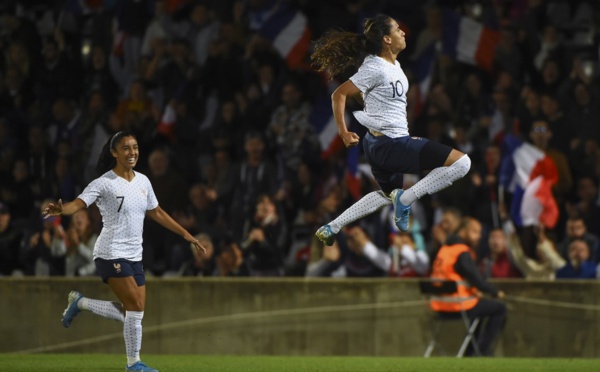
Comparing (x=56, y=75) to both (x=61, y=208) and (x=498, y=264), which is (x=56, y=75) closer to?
(x=498, y=264)

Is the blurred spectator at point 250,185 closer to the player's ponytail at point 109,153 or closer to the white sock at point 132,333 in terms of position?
the player's ponytail at point 109,153

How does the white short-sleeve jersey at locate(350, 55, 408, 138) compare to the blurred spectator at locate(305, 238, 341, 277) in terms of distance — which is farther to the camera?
the blurred spectator at locate(305, 238, 341, 277)

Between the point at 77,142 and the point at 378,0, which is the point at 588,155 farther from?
the point at 77,142

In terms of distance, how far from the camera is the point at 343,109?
11.1 m

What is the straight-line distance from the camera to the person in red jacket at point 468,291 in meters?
15.4

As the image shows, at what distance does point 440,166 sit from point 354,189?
6.04 m

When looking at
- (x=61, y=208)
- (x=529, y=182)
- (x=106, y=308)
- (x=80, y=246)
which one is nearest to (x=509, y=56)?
(x=529, y=182)

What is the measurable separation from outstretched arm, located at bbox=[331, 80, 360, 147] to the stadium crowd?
5.11m

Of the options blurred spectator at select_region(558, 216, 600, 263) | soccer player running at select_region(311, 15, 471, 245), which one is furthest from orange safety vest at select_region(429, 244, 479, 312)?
soccer player running at select_region(311, 15, 471, 245)

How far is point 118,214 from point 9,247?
22.6 feet

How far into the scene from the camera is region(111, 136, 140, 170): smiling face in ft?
39.3

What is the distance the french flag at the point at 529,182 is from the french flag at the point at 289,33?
3.67 metres

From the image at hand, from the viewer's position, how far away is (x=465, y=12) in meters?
19.7

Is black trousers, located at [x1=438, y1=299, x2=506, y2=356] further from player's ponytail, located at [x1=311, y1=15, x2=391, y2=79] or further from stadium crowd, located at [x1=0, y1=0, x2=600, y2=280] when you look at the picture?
player's ponytail, located at [x1=311, y1=15, x2=391, y2=79]
